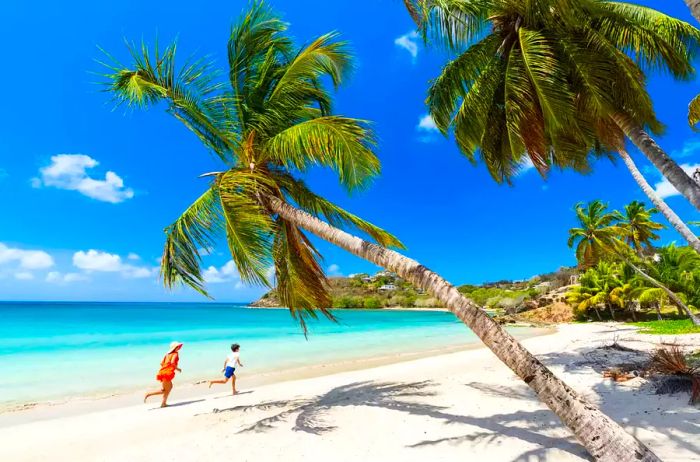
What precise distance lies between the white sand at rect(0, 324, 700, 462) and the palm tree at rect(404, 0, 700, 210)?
3.22 m

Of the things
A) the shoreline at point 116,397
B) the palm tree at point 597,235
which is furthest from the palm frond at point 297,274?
the palm tree at point 597,235

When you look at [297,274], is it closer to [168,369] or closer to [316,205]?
[316,205]

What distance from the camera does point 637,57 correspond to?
600 cm

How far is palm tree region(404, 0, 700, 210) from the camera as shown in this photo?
5.57 metres

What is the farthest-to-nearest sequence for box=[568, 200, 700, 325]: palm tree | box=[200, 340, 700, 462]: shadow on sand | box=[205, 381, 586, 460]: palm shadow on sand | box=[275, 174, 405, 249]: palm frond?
box=[568, 200, 700, 325]: palm tree < box=[275, 174, 405, 249]: palm frond < box=[205, 381, 586, 460]: palm shadow on sand < box=[200, 340, 700, 462]: shadow on sand

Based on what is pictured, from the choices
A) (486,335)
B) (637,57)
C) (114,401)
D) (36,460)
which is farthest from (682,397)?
(114,401)

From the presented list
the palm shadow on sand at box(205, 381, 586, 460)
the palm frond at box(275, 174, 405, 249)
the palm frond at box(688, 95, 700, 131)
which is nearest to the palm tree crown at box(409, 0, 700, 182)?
the palm frond at box(688, 95, 700, 131)

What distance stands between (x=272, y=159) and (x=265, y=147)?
26 cm

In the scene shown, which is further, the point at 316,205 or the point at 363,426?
the point at 316,205

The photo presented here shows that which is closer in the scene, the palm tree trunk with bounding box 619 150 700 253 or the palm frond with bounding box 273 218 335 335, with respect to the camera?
the palm frond with bounding box 273 218 335 335

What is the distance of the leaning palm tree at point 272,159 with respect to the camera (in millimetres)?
4930

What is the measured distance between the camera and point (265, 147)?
18.2 feet

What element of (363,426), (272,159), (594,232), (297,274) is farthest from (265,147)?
(594,232)

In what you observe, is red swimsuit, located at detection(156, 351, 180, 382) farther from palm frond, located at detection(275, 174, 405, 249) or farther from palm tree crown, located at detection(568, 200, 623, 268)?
palm tree crown, located at detection(568, 200, 623, 268)
